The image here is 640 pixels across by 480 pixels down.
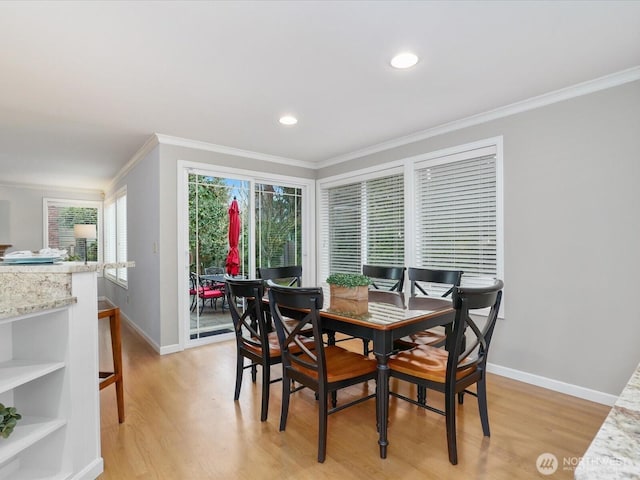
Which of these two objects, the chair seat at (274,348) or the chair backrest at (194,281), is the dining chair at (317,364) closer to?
the chair seat at (274,348)

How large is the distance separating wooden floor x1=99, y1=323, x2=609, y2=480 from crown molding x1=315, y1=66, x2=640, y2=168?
7.83ft

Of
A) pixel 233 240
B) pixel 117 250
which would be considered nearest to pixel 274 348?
pixel 233 240

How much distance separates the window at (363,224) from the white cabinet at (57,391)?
325 centimetres

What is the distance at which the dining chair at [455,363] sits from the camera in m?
1.84

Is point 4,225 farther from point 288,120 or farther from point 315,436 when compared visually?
point 315,436

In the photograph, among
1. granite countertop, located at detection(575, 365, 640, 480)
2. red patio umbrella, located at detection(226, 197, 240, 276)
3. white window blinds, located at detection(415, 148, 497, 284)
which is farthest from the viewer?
red patio umbrella, located at detection(226, 197, 240, 276)

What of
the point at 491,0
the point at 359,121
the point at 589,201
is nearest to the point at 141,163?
the point at 359,121

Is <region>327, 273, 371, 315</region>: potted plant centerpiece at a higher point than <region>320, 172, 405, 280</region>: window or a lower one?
lower

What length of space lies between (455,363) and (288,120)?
263 cm

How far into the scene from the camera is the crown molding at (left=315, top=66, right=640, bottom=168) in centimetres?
253

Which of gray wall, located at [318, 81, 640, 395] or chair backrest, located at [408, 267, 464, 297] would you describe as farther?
chair backrest, located at [408, 267, 464, 297]

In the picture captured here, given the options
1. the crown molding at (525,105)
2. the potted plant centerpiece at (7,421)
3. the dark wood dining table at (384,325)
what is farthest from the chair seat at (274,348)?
the crown molding at (525,105)

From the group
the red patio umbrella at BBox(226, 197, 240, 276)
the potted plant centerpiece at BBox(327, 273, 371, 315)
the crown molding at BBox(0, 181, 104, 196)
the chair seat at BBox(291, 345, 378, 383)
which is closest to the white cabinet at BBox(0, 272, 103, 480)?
the chair seat at BBox(291, 345, 378, 383)

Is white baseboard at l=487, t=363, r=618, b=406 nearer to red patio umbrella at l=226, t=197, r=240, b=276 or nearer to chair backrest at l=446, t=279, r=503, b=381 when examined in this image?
chair backrest at l=446, t=279, r=503, b=381
